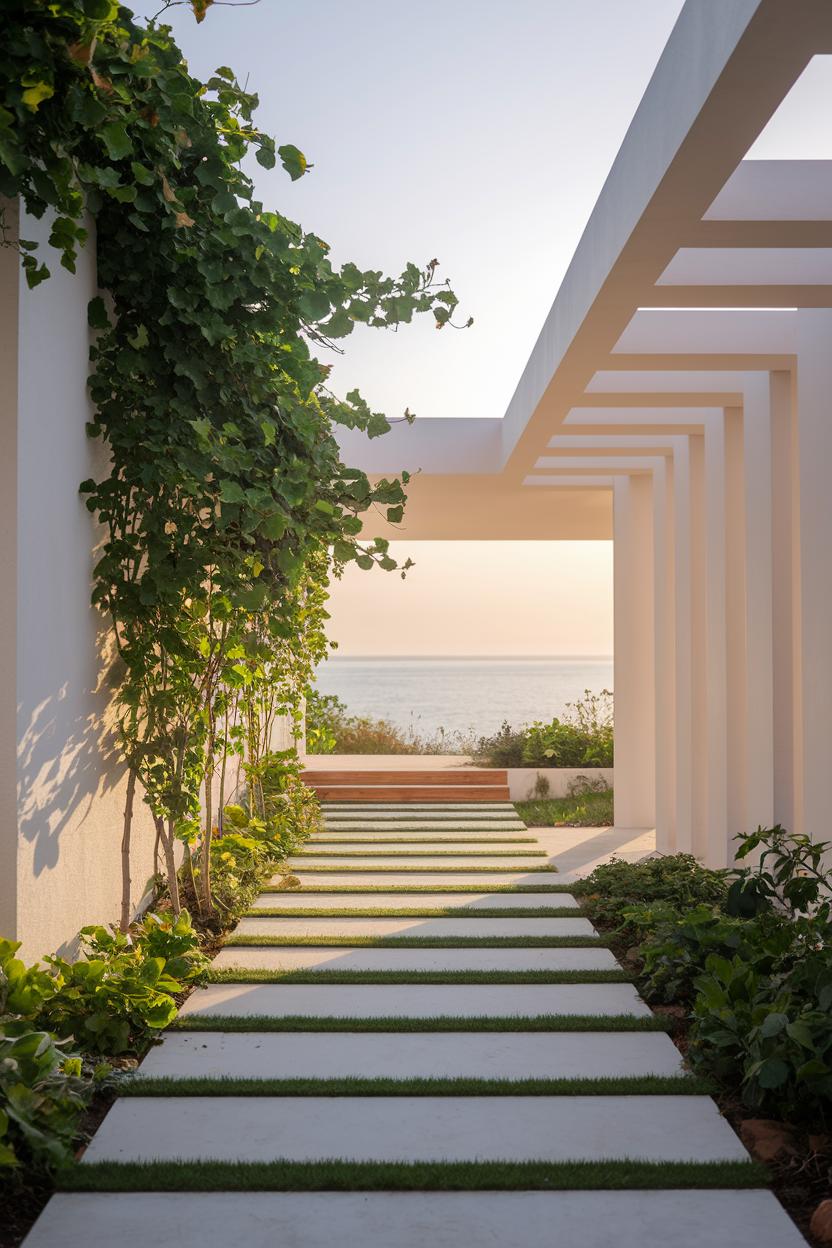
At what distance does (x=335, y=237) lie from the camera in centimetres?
431

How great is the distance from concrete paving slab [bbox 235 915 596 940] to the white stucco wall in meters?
1.16

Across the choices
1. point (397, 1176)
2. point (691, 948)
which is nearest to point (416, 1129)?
point (397, 1176)

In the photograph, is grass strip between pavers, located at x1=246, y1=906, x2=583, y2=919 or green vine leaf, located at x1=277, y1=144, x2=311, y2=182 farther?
grass strip between pavers, located at x1=246, y1=906, x2=583, y2=919

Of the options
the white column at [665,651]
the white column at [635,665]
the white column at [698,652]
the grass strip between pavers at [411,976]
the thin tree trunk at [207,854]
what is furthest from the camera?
the white column at [635,665]

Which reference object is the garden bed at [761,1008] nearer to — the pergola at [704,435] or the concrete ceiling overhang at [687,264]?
the pergola at [704,435]

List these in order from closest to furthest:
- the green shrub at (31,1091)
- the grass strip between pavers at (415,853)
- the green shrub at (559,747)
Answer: the green shrub at (31,1091) → the grass strip between pavers at (415,853) → the green shrub at (559,747)

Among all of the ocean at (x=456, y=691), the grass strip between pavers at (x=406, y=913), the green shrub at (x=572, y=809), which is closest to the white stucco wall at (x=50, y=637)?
the grass strip between pavers at (x=406, y=913)

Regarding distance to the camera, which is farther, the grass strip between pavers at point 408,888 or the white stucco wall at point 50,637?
the grass strip between pavers at point 408,888

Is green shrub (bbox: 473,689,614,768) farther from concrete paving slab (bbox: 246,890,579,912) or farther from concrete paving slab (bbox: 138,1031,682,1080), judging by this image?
concrete paving slab (bbox: 138,1031,682,1080)

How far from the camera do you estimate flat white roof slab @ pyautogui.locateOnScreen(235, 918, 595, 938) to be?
5.13 m

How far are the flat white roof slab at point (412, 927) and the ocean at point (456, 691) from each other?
18304mm

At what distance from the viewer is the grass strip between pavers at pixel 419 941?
490 centimetres

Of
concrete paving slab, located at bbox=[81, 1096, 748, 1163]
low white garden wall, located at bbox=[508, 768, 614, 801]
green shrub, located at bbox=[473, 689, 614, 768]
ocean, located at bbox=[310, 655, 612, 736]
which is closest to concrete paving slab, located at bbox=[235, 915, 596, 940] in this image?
concrete paving slab, located at bbox=[81, 1096, 748, 1163]

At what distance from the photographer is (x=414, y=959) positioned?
4.70 meters
